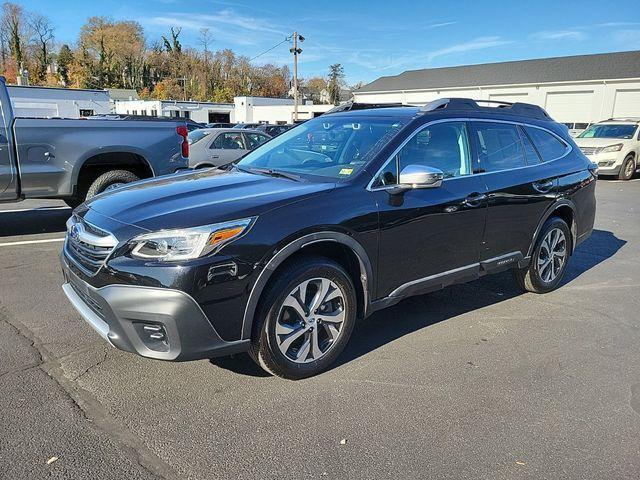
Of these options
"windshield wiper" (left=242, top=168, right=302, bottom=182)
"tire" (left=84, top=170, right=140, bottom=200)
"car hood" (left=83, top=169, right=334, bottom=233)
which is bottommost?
"tire" (left=84, top=170, right=140, bottom=200)

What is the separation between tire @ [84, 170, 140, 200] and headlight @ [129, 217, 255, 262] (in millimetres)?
4677

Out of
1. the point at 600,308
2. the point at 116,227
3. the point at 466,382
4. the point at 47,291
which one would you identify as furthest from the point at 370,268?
the point at 47,291

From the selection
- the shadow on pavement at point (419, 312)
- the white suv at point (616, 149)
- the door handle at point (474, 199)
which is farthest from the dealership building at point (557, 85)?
the door handle at point (474, 199)

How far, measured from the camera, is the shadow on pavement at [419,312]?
358cm

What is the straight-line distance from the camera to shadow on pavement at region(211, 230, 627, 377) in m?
3.58

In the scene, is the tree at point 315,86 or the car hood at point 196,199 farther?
the tree at point 315,86

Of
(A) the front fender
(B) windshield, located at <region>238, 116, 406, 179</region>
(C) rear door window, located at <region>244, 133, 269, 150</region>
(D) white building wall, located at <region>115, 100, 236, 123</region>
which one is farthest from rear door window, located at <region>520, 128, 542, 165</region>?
(D) white building wall, located at <region>115, 100, 236, 123</region>

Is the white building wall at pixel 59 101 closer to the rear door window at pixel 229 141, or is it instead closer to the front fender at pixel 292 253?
the rear door window at pixel 229 141

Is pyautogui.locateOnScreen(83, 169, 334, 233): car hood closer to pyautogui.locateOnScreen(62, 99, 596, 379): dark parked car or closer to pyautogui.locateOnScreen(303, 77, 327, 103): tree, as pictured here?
pyautogui.locateOnScreen(62, 99, 596, 379): dark parked car

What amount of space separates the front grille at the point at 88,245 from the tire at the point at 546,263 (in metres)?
3.78

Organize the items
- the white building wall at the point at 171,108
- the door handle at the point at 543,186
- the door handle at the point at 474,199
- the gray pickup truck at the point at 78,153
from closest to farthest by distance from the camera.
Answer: the door handle at the point at 474,199
the door handle at the point at 543,186
the gray pickup truck at the point at 78,153
the white building wall at the point at 171,108

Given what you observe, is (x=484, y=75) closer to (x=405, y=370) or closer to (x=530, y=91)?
(x=530, y=91)

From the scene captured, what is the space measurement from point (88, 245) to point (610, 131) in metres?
18.9

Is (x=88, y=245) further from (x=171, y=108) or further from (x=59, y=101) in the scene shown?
(x=171, y=108)
